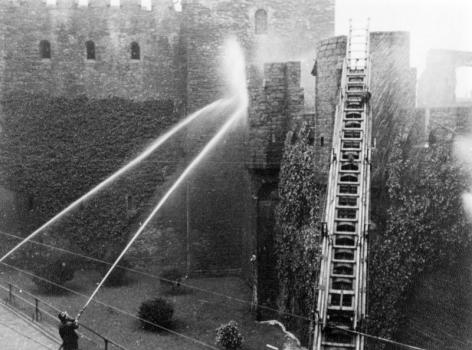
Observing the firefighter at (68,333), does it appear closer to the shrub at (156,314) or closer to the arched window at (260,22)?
the shrub at (156,314)

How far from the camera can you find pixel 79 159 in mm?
21688

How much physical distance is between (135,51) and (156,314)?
11010 mm

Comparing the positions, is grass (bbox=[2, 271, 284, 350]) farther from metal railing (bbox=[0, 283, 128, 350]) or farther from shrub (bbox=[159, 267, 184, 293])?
metal railing (bbox=[0, 283, 128, 350])

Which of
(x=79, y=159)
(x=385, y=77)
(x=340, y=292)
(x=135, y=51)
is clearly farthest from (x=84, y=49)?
(x=340, y=292)

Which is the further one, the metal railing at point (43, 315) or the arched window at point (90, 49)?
the arched window at point (90, 49)

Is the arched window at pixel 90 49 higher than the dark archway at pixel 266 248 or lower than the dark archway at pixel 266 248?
higher

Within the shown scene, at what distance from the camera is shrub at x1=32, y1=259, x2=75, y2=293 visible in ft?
61.3

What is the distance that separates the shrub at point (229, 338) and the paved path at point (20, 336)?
3.80 metres

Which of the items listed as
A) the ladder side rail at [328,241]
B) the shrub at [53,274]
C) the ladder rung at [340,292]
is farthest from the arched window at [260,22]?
the ladder rung at [340,292]

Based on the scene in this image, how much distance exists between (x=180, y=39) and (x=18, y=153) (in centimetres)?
743

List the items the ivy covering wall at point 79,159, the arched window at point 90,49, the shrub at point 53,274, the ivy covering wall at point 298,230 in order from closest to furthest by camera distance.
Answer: the ivy covering wall at point 298,230, the shrub at point 53,274, the ivy covering wall at point 79,159, the arched window at point 90,49

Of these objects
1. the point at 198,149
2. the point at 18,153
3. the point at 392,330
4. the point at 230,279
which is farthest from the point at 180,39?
the point at 392,330

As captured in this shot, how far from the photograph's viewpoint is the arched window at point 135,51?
22562 mm

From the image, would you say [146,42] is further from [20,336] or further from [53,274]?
[20,336]
